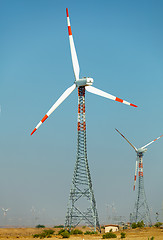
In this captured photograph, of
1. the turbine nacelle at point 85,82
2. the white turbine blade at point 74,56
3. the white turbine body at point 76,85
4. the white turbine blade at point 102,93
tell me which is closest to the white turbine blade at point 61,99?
the white turbine body at point 76,85

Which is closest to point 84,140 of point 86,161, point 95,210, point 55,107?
point 86,161

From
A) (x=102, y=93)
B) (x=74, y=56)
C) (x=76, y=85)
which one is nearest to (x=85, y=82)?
(x=76, y=85)

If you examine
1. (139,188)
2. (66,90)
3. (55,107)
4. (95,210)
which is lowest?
(95,210)

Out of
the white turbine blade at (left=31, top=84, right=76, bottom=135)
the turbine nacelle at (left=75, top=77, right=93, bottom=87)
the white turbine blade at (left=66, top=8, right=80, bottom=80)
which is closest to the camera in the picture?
the white turbine blade at (left=31, top=84, right=76, bottom=135)

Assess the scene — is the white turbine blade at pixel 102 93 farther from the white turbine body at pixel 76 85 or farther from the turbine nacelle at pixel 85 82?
the turbine nacelle at pixel 85 82

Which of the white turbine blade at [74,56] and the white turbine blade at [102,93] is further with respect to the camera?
the white turbine blade at [74,56]

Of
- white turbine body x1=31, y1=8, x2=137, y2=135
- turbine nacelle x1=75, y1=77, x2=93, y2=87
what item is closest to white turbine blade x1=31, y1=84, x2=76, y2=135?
white turbine body x1=31, y1=8, x2=137, y2=135

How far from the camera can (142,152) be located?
5374 inches

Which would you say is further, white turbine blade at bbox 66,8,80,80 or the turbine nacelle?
white turbine blade at bbox 66,8,80,80

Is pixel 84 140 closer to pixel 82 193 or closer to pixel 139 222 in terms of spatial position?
pixel 82 193

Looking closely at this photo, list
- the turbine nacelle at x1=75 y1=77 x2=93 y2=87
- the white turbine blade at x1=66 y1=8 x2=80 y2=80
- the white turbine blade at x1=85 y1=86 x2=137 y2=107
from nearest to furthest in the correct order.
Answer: the turbine nacelle at x1=75 y1=77 x2=93 y2=87 → the white turbine blade at x1=85 y1=86 x2=137 y2=107 → the white turbine blade at x1=66 y1=8 x2=80 y2=80

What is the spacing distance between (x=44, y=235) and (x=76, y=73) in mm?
38803

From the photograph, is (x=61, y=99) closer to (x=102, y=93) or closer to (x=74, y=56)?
(x=102, y=93)

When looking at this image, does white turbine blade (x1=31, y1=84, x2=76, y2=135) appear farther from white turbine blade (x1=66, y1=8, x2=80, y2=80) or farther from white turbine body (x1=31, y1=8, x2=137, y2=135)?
white turbine blade (x1=66, y1=8, x2=80, y2=80)
